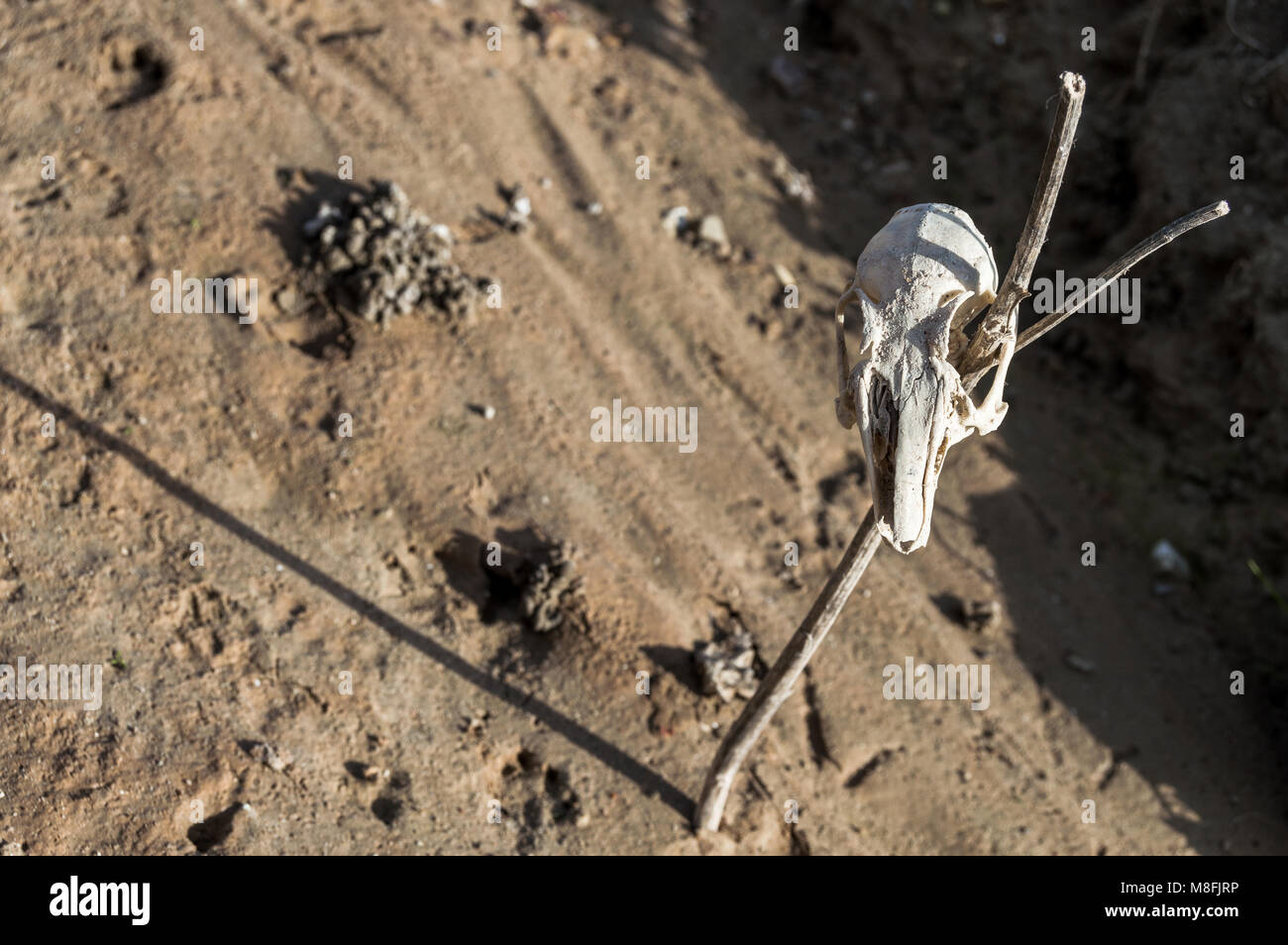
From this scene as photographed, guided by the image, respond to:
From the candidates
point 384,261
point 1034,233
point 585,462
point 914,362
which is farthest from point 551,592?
point 1034,233

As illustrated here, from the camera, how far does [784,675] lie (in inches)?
185

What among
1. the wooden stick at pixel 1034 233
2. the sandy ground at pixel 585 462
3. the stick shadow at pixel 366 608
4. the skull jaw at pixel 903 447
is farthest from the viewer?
the stick shadow at pixel 366 608

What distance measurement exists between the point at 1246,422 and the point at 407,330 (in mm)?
5925

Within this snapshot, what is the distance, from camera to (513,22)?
8.34 metres

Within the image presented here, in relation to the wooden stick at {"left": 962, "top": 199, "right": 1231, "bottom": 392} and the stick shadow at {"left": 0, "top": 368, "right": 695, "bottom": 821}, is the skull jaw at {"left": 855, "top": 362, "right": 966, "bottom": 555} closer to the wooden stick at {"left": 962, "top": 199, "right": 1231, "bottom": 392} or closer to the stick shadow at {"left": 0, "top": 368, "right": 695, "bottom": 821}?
the wooden stick at {"left": 962, "top": 199, "right": 1231, "bottom": 392}

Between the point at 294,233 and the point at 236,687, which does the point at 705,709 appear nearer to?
the point at 236,687

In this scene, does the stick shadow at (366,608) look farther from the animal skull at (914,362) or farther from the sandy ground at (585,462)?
the animal skull at (914,362)

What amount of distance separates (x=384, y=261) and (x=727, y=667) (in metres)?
3.34

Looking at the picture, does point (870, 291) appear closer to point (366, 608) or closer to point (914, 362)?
point (914, 362)

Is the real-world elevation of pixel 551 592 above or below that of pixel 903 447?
below

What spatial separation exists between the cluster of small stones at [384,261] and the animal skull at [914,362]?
3604 millimetres

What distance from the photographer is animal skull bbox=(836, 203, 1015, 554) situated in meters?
3.46

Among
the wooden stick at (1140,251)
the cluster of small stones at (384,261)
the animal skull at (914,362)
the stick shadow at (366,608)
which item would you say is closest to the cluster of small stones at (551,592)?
the stick shadow at (366,608)

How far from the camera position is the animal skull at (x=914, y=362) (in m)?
3.46
